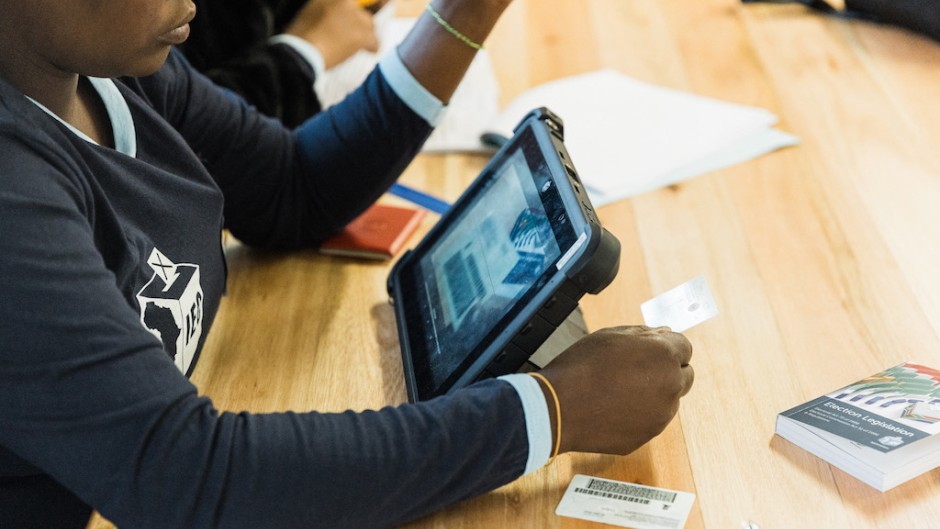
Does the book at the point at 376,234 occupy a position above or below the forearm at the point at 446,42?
below

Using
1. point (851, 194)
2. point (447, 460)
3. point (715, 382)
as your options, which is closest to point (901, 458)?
point (715, 382)

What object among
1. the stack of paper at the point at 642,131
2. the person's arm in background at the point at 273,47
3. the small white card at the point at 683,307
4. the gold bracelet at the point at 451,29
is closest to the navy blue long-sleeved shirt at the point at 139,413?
the small white card at the point at 683,307

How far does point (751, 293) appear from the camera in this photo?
3.46 feet

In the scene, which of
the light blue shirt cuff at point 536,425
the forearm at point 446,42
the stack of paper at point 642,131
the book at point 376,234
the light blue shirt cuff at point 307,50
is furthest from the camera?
the light blue shirt cuff at point 307,50

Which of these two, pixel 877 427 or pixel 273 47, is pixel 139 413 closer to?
pixel 877 427

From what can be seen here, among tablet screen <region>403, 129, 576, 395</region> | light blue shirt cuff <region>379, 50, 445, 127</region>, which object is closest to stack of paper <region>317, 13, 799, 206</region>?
light blue shirt cuff <region>379, 50, 445, 127</region>

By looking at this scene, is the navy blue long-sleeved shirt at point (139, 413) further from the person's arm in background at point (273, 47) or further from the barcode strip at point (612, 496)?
the person's arm in background at point (273, 47)

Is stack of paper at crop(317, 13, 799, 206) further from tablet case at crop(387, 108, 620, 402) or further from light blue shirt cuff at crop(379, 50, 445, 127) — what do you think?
tablet case at crop(387, 108, 620, 402)

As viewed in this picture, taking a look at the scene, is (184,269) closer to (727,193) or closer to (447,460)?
(447,460)

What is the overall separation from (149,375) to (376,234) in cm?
58

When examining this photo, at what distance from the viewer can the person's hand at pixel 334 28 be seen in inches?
58.7

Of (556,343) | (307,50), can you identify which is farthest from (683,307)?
(307,50)

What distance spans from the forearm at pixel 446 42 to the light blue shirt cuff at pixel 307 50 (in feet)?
1.15

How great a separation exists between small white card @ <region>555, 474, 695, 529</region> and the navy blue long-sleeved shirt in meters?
0.06
